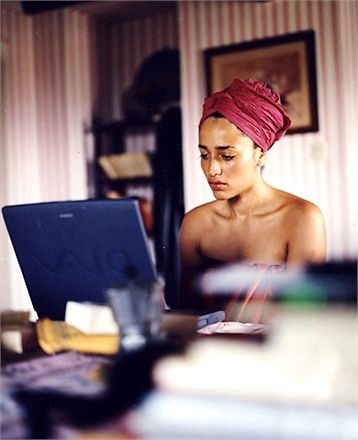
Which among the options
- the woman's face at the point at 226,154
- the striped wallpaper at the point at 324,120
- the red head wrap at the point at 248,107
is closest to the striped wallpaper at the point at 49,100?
the striped wallpaper at the point at 324,120

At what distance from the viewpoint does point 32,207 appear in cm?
114

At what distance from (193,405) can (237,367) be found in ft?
0.37

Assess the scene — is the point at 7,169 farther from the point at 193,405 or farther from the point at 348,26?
the point at 193,405

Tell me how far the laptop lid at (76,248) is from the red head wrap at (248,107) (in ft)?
1.63

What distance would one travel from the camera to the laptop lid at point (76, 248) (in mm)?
1025

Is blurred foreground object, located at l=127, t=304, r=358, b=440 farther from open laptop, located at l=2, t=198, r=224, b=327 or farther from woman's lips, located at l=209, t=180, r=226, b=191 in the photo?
woman's lips, located at l=209, t=180, r=226, b=191

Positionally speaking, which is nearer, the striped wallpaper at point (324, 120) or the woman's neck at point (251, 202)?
the woman's neck at point (251, 202)

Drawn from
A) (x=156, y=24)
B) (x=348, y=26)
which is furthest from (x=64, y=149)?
(x=348, y=26)

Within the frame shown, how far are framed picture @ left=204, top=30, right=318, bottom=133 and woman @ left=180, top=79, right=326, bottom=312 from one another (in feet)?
4.33

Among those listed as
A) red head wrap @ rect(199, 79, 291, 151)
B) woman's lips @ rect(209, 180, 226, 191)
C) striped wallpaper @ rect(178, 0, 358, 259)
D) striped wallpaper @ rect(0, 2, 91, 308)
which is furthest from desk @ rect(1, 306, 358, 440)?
striped wallpaper @ rect(0, 2, 91, 308)

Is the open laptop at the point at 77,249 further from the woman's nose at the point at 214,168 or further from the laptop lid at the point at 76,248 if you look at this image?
the woman's nose at the point at 214,168

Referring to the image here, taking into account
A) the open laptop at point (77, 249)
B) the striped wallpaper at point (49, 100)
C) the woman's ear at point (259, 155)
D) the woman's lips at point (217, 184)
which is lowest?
the open laptop at point (77, 249)

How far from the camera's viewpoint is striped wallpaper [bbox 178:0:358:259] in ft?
9.65

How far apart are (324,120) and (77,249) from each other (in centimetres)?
217
